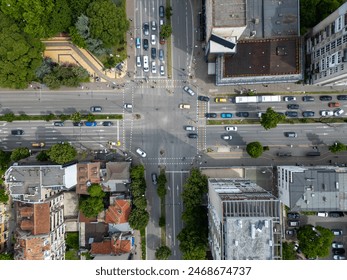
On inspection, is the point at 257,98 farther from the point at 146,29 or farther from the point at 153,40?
the point at 146,29

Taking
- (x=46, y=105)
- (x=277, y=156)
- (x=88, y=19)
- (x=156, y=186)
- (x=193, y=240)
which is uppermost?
(x=88, y=19)

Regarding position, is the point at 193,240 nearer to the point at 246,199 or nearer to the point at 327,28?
the point at 246,199

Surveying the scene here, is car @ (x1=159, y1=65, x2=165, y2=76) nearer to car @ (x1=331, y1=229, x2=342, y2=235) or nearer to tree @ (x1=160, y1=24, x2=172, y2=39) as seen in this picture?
tree @ (x1=160, y1=24, x2=172, y2=39)

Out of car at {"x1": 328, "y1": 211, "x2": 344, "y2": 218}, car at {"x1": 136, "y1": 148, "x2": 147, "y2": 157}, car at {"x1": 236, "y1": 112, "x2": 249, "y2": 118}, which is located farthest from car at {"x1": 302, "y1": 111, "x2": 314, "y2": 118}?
car at {"x1": 136, "y1": 148, "x2": 147, "y2": 157}

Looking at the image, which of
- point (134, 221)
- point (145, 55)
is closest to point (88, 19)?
point (145, 55)

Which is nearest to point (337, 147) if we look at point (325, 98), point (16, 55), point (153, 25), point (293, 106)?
point (325, 98)

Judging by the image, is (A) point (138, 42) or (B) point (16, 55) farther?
(A) point (138, 42)

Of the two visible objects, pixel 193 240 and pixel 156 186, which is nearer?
pixel 193 240

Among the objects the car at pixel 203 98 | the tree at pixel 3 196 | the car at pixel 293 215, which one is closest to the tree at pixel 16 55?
the tree at pixel 3 196
